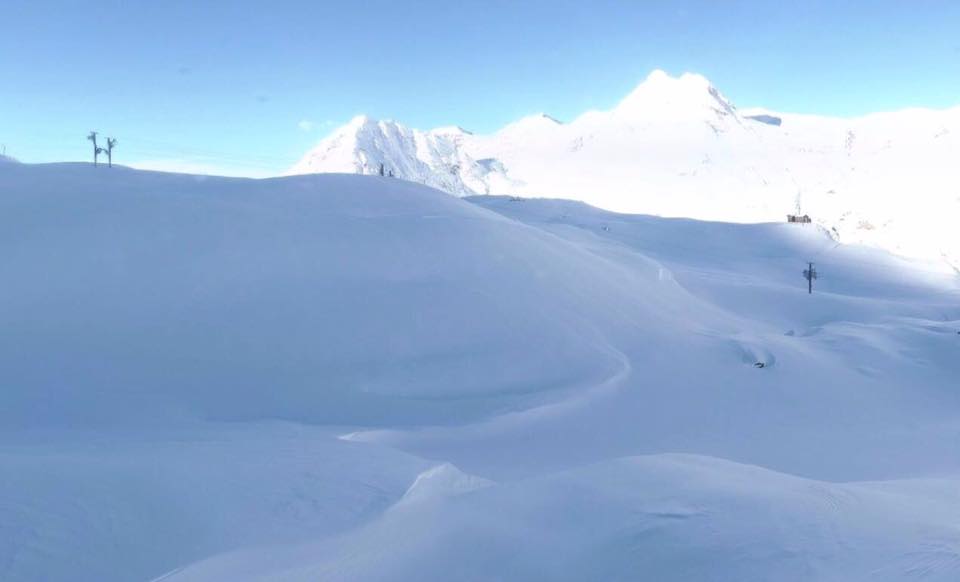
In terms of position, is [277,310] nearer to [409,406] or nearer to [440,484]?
[409,406]

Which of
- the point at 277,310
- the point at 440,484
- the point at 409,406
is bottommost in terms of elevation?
the point at 409,406

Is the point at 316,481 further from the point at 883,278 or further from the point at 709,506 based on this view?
the point at 883,278

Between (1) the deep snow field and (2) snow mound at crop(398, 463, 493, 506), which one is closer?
(1) the deep snow field

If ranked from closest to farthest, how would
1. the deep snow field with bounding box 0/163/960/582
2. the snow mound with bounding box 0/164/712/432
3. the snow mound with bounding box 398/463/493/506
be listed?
the deep snow field with bounding box 0/163/960/582 < the snow mound with bounding box 398/463/493/506 < the snow mound with bounding box 0/164/712/432

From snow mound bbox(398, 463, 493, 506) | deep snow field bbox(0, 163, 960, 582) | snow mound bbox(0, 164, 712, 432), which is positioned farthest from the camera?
snow mound bbox(0, 164, 712, 432)

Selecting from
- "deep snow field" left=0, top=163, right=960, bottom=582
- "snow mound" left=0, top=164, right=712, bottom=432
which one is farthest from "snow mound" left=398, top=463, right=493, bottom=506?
"snow mound" left=0, top=164, right=712, bottom=432

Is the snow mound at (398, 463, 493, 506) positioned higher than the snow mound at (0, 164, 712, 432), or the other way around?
the snow mound at (0, 164, 712, 432)

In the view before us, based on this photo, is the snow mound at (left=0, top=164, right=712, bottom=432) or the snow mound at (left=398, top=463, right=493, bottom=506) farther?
the snow mound at (left=0, top=164, right=712, bottom=432)

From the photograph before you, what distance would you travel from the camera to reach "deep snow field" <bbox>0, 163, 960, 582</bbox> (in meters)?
4.73

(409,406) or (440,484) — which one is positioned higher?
(440,484)

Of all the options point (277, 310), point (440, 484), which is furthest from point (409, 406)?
point (440, 484)

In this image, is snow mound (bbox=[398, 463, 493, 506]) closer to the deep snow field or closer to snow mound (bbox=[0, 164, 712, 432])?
the deep snow field

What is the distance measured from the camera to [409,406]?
34.9 feet

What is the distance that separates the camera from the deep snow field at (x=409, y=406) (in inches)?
186
